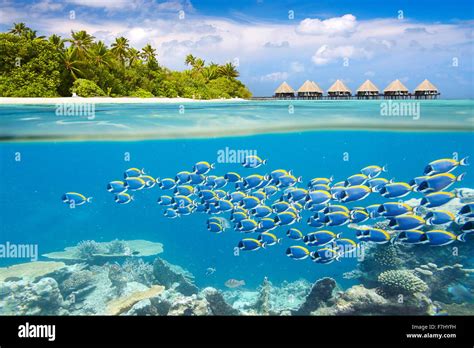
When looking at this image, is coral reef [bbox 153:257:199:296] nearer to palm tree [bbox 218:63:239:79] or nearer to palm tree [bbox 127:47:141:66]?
palm tree [bbox 218:63:239:79]

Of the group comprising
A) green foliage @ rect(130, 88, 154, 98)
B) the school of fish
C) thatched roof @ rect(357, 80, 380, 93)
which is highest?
green foliage @ rect(130, 88, 154, 98)

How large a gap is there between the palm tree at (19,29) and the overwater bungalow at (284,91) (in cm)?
489

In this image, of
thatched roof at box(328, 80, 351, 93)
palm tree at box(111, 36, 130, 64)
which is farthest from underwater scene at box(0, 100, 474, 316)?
palm tree at box(111, 36, 130, 64)

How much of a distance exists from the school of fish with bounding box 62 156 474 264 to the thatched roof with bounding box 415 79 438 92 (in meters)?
2.05

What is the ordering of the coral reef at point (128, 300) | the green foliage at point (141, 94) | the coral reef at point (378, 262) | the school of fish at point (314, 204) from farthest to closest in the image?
the green foliage at point (141, 94) < the coral reef at point (378, 262) < the coral reef at point (128, 300) < the school of fish at point (314, 204)

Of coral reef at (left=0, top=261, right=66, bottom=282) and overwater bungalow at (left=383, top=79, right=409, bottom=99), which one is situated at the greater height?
overwater bungalow at (left=383, top=79, right=409, bottom=99)

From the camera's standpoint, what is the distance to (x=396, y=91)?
7.66m

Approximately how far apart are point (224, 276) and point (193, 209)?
2.32 meters

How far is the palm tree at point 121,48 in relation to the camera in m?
7.34

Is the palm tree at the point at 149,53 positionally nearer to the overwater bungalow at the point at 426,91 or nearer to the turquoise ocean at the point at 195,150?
the turquoise ocean at the point at 195,150

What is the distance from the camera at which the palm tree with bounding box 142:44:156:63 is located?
7283 mm

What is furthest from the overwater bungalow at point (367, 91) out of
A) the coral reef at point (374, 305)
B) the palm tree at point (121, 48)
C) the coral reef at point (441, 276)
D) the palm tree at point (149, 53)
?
the palm tree at point (121, 48)

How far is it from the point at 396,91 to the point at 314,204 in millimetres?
3532
